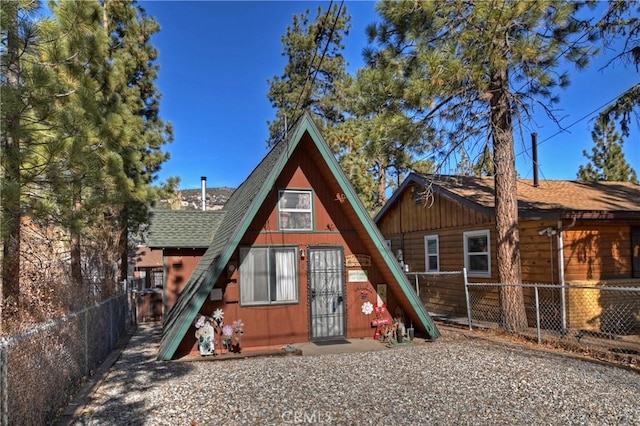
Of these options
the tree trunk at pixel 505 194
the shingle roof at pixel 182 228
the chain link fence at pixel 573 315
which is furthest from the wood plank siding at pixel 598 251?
the shingle roof at pixel 182 228

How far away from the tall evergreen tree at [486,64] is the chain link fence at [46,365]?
7.21m

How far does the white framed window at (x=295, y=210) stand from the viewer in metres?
9.84

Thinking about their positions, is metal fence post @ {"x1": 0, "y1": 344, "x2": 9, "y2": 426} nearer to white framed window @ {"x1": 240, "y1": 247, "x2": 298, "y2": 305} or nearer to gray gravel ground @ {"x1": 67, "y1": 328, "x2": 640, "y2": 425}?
gray gravel ground @ {"x1": 67, "y1": 328, "x2": 640, "y2": 425}

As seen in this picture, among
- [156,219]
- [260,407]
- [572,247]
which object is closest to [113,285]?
[156,219]

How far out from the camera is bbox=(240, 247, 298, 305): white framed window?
945 cm

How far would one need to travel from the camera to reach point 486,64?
9.14 metres

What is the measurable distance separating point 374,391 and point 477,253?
8234mm

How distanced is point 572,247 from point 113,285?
11.5m

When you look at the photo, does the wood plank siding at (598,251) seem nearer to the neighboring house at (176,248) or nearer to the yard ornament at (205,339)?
the yard ornament at (205,339)

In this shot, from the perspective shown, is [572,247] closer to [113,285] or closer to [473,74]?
[473,74]

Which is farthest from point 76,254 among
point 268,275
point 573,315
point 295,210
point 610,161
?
point 610,161

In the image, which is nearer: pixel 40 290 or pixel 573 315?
pixel 40 290

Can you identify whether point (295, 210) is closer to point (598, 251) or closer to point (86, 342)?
point (86, 342)

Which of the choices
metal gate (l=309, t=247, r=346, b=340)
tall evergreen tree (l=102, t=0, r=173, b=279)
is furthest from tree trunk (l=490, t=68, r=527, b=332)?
tall evergreen tree (l=102, t=0, r=173, b=279)
